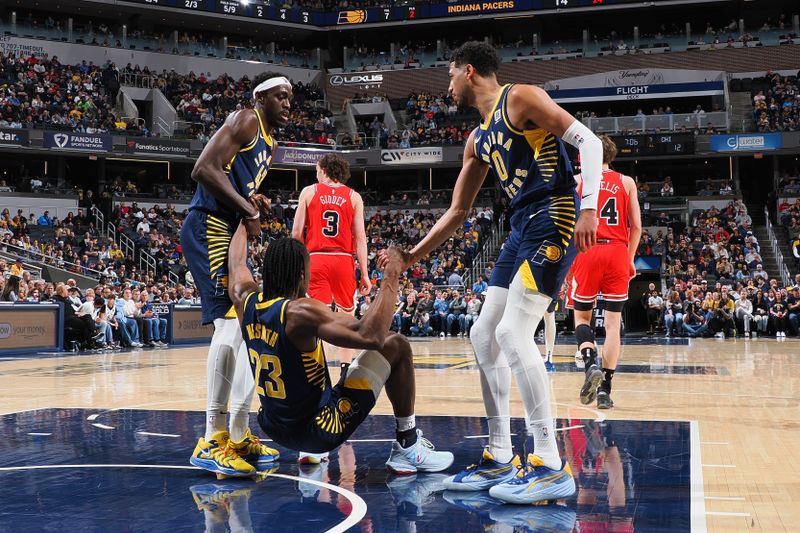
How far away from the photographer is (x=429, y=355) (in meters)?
13.5

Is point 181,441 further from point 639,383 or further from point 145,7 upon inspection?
point 145,7

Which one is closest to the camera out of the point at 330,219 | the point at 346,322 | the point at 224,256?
the point at 346,322

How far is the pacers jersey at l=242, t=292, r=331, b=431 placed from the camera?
362cm

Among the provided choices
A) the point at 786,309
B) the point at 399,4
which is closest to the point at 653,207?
the point at 786,309

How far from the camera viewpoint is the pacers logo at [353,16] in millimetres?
39062

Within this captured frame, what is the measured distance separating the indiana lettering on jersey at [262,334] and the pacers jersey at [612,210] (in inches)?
A: 157

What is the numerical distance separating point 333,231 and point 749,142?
26813 mm

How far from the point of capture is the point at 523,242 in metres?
3.99

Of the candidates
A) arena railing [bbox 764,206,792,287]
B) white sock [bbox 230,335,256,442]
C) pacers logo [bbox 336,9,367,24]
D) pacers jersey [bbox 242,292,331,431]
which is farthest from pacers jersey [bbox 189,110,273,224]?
pacers logo [bbox 336,9,367,24]

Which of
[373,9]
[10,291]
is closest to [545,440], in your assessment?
[10,291]

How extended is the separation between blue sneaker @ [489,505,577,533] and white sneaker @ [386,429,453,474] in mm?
725

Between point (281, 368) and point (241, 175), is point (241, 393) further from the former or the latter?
point (241, 175)

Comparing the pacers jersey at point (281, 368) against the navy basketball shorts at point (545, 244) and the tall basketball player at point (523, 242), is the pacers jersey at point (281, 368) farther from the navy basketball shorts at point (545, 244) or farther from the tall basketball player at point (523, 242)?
the navy basketball shorts at point (545, 244)

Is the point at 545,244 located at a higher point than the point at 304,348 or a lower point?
higher
